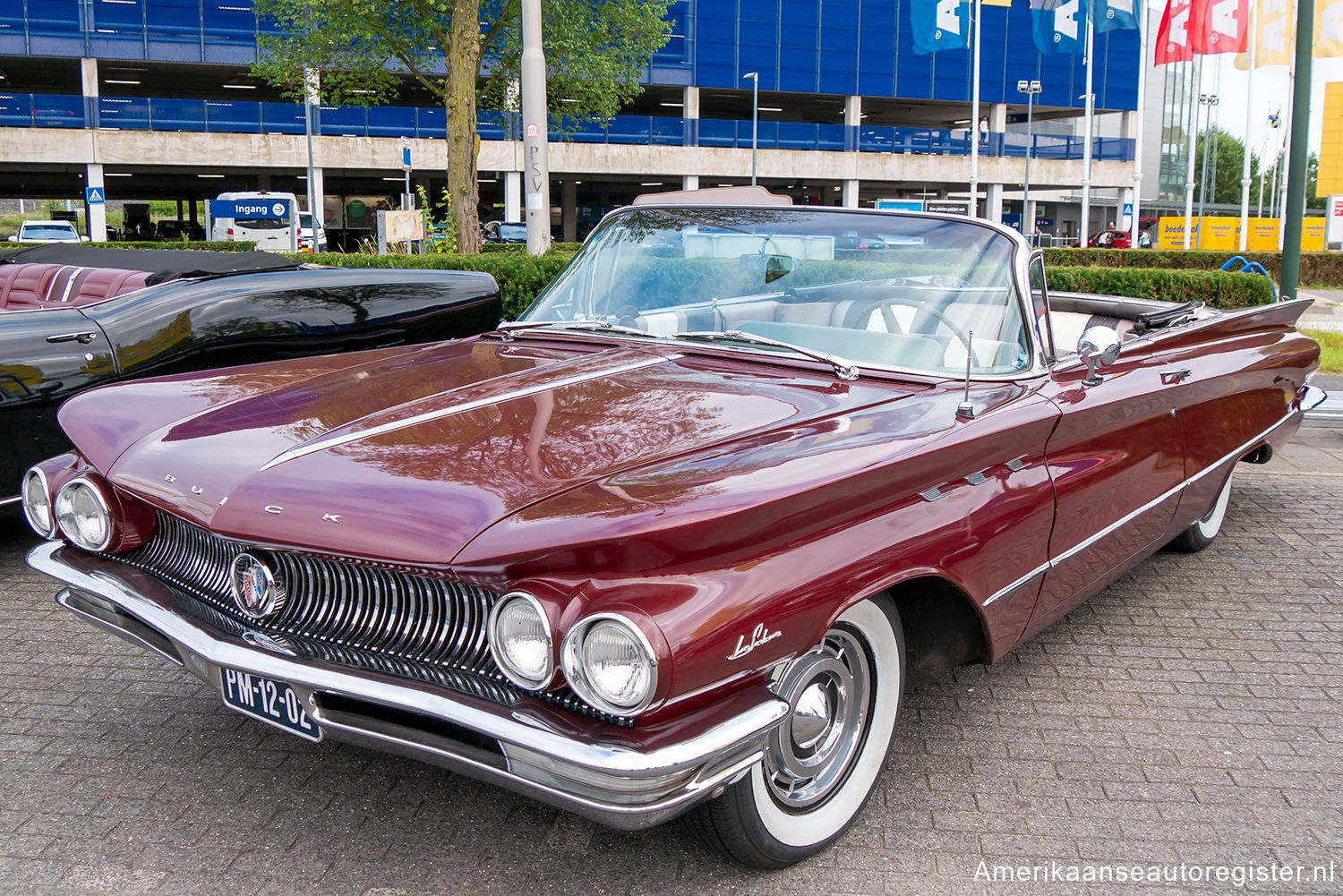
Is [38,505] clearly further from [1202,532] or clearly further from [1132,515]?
[1202,532]

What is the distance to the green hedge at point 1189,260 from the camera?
72.6 ft

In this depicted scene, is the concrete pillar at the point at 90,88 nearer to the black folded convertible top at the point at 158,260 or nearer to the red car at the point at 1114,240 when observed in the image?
the black folded convertible top at the point at 158,260

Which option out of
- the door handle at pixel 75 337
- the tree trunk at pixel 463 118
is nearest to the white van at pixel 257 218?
the tree trunk at pixel 463 118

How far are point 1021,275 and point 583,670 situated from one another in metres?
2.14

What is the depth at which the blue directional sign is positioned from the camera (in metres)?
32.5

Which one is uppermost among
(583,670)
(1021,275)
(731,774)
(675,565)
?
(1021,275)

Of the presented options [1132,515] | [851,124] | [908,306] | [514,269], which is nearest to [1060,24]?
[851,124]

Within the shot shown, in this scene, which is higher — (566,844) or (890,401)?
(890,401)

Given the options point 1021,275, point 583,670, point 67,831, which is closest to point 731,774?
point 583,670

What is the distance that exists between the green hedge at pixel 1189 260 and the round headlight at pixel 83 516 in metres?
18.2

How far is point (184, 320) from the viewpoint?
5.27 m

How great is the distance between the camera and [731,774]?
7.10 ft

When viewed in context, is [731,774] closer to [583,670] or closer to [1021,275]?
[583,670]

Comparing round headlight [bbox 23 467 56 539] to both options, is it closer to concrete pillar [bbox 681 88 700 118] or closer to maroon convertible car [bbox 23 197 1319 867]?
maroon convertible car [bbox 23 197 1319 867]
